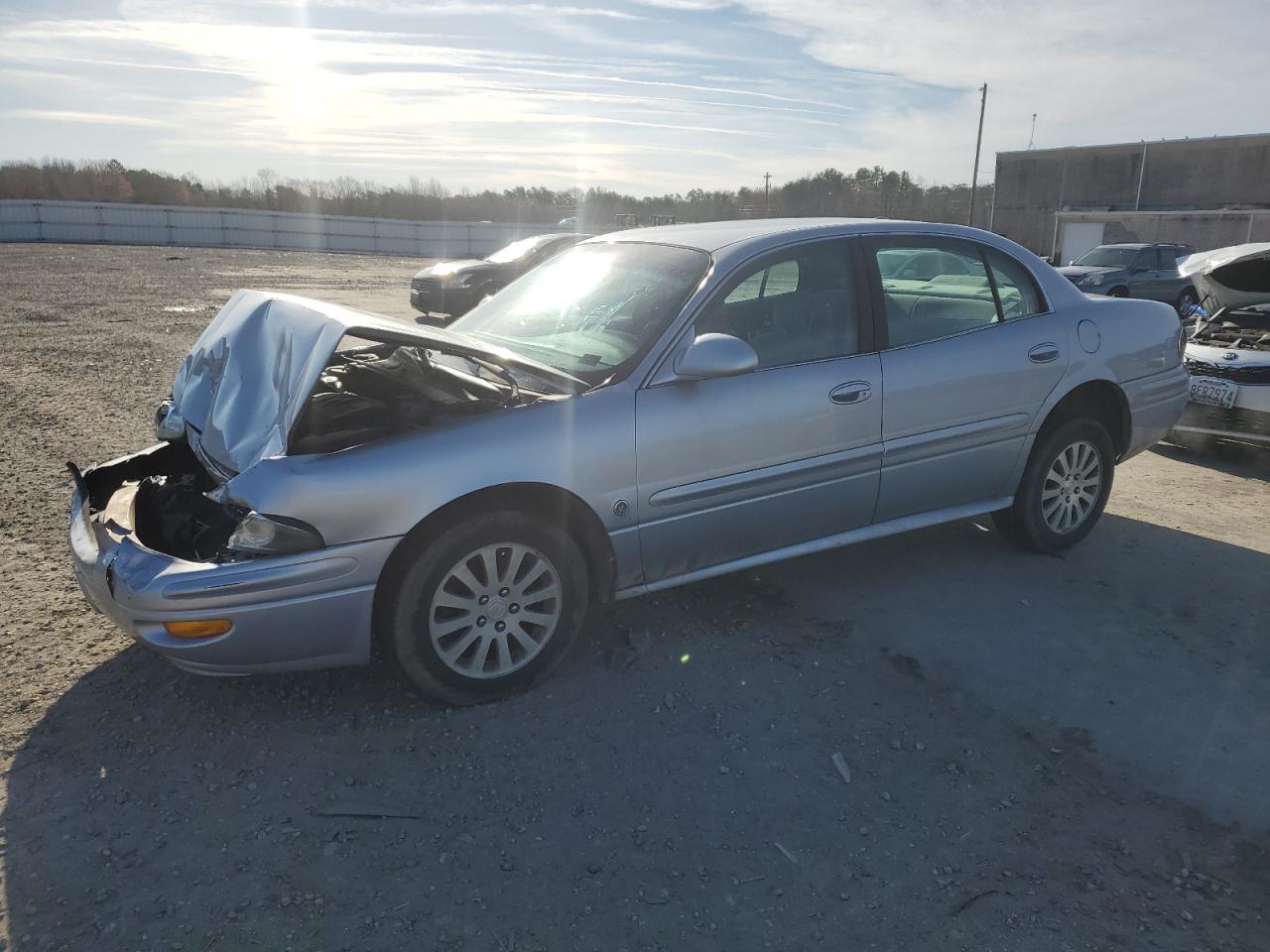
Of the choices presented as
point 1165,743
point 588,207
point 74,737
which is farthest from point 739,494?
point 588,207

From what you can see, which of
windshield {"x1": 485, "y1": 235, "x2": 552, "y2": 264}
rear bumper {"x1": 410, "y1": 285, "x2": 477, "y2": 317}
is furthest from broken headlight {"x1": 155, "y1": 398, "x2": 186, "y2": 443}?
windshield {"x1": 485, "y1": 235, "x2": 552, "y2": 264}

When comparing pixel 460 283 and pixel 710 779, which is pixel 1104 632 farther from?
pixel 460 283

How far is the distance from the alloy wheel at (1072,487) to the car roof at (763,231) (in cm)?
120

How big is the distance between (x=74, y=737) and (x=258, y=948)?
4.28 feet

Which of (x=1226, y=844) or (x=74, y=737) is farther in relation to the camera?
(x=74, y=737)

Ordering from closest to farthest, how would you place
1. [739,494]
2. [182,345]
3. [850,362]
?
1. [739,494]
2. [850,362]
3. [182,345]

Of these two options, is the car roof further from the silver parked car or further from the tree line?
the tree line

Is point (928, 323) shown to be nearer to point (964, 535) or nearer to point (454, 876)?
point (964, 535)

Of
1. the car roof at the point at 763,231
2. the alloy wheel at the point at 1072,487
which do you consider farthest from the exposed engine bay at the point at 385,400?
the alloy wheel at the point at 1072,487

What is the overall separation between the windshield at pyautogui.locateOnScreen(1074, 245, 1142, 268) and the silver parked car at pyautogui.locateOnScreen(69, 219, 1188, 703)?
50.9ft

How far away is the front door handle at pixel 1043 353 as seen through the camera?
14.7 feet

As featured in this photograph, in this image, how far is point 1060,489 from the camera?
4.75m

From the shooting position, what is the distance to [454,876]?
254 centimetres

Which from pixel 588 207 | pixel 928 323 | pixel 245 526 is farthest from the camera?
pixel 588 207
